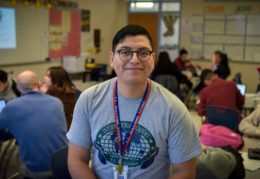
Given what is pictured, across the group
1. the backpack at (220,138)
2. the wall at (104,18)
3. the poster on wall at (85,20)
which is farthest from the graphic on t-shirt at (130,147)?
the poster on wall at (85,20)

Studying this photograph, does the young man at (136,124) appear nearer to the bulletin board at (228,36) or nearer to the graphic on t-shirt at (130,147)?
the graphic on t-shirt at (130,147)

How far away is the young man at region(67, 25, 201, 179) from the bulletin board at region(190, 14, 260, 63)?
23.4 feet

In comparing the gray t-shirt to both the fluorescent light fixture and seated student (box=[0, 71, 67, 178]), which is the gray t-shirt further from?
the fluorescent light fixture

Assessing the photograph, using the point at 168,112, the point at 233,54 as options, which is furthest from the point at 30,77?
the point at 233,54

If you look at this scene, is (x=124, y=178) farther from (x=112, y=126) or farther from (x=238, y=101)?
(x=238, y=101)

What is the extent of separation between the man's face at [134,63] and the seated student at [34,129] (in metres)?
1.43

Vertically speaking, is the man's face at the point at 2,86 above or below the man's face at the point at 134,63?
below

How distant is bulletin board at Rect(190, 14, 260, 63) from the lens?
793cm

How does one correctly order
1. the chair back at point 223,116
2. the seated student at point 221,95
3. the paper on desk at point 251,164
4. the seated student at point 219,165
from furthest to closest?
the seated student at point 221,95 → the chair back at point 223,116 → the paper on desk at point 251,164 → the seated student at point 219,165

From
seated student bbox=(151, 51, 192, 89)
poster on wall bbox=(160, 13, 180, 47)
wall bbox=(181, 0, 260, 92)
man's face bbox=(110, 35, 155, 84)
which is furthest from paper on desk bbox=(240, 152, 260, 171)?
poster on wall bbox=(160, 13, 180, 47)

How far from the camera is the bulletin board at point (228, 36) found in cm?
793

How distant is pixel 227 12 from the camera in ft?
26.6

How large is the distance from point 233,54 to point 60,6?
13.3 ft

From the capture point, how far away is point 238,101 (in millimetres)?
4191
